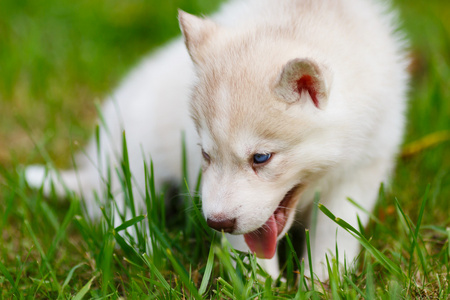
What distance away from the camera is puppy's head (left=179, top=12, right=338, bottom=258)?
76.7 inches

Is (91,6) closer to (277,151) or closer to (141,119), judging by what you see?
(141,119)

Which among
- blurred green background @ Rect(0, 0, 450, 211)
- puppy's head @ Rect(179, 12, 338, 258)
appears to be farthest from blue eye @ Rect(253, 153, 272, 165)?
blurred green background @ Rect(0, 0, 450, 211)

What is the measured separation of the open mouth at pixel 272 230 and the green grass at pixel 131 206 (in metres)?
0.08

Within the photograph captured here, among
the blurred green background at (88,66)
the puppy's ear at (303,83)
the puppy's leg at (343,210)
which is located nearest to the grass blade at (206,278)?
the puppy's leg at (343,210)

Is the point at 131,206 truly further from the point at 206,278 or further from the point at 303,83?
the point at 303,83

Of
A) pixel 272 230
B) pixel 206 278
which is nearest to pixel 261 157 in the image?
pixel 272 230

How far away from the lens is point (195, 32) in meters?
2.30

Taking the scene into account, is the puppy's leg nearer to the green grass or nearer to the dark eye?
the green grass

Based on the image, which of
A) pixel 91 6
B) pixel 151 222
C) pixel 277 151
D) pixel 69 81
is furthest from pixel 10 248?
pixel 91 6

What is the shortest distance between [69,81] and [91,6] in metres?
1.10

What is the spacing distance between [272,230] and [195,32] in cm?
91

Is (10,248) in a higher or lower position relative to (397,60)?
lower

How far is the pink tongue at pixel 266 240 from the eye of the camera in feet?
7.20

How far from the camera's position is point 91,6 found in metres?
4.93
